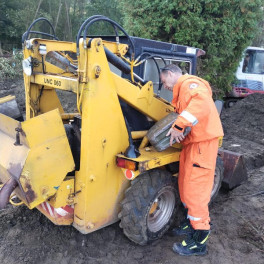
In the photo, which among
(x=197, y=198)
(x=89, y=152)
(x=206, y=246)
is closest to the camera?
(x=89, y=152)

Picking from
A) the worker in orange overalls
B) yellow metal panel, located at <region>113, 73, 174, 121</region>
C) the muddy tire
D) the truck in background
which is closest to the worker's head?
the worker in orange overalls

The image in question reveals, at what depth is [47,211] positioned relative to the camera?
8.57 feet

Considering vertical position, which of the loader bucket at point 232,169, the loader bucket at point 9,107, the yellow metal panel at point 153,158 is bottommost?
the loader bucket at point 232,169

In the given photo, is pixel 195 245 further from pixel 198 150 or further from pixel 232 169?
pixel 232 169

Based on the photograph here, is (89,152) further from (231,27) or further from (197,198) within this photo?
(231,27)

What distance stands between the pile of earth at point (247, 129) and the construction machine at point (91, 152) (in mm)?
3299

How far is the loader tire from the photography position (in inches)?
104

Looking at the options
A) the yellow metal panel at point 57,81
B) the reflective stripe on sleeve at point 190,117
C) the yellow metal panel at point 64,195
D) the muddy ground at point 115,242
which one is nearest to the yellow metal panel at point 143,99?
the yellow metal panel at point 57,81

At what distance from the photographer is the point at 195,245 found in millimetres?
2811

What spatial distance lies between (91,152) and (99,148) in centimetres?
9

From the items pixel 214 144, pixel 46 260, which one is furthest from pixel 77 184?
pixel 214 144

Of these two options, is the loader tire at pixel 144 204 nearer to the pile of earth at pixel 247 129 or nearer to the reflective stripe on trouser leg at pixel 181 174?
the reflective stripe on trouser leg at pixel 181 174

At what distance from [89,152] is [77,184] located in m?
0.33

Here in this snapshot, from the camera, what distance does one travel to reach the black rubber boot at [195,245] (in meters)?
2.80
